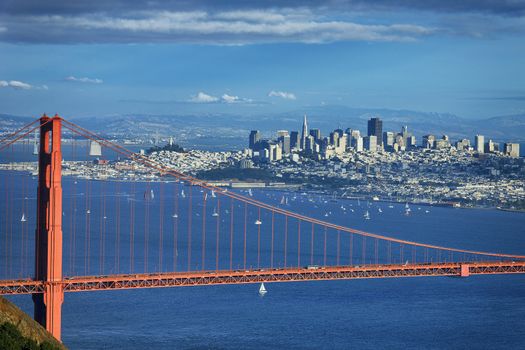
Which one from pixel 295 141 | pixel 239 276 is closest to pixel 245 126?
pixel 295 141

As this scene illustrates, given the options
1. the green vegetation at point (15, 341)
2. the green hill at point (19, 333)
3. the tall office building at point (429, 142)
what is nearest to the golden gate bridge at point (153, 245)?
the green hill at point (19, 333)

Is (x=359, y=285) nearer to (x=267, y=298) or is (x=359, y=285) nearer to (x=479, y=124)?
(x=267, y=298)

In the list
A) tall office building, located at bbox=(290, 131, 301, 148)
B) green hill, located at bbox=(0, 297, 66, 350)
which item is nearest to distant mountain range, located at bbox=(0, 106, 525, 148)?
tall office building, located at bbox=(290, 131, 301, 148)

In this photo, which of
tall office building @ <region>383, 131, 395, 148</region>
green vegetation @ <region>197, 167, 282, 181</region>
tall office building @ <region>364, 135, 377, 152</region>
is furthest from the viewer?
tall office building @ <region>383, 131, 395, 148</region>

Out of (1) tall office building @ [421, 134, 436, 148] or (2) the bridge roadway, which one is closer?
(2) the bridge roadway

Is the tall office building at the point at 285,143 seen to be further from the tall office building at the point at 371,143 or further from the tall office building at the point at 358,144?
the tall office building at the point at 371,143

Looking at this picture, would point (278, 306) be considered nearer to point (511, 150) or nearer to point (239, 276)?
point (239, 276)

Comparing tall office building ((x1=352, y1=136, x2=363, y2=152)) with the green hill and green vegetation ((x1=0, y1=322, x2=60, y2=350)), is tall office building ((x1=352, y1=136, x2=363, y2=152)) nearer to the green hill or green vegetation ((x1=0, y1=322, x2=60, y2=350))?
the green hill
